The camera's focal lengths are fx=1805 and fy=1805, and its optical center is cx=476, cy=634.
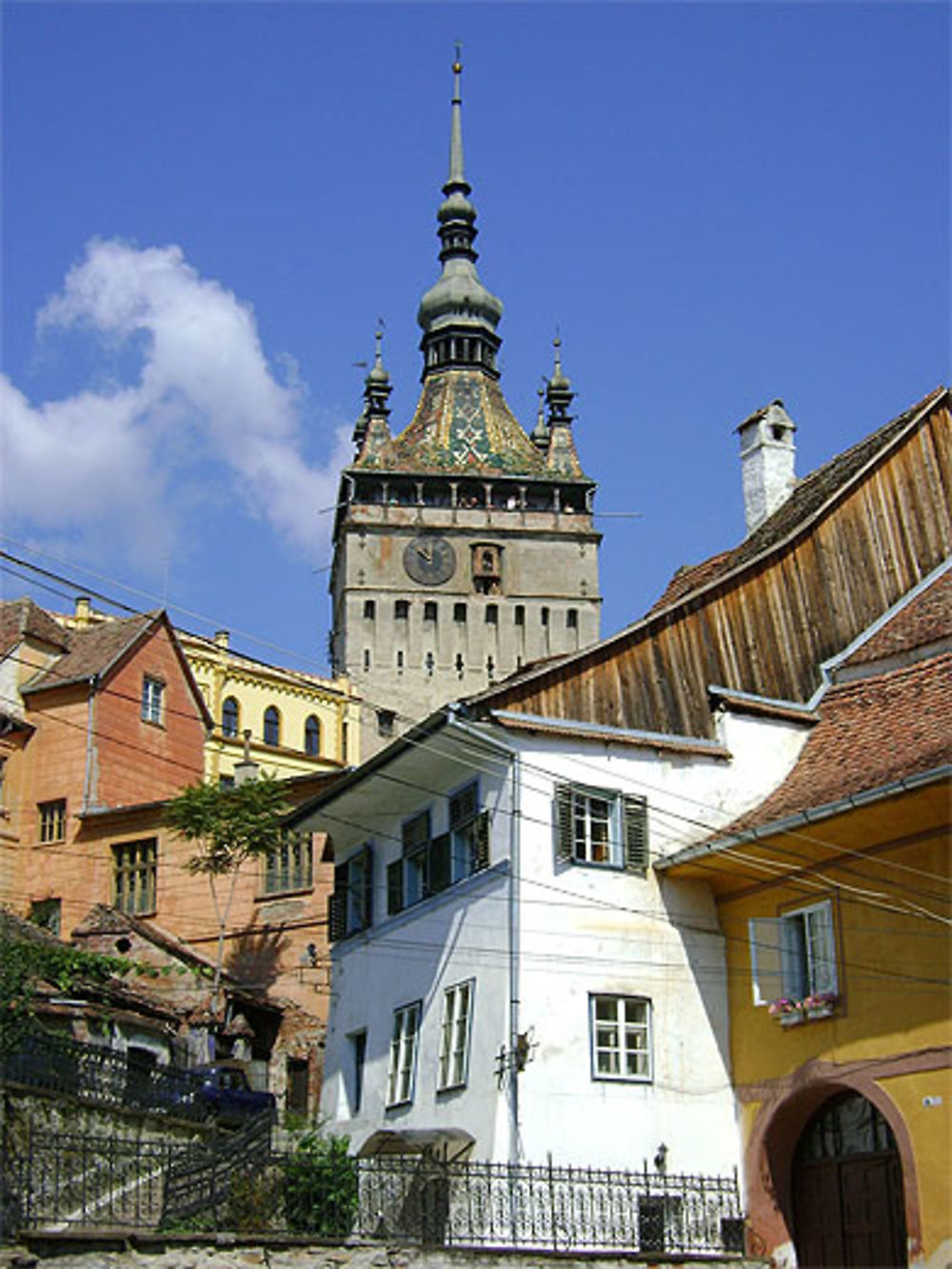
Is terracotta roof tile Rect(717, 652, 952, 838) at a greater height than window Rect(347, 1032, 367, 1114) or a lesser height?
greater

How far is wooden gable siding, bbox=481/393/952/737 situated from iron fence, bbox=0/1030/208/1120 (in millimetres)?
8637

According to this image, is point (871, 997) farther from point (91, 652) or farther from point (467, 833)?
point (91, 652)

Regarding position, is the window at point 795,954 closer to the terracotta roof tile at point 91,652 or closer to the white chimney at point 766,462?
the white chimney at point 766,462

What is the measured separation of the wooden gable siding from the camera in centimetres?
2778

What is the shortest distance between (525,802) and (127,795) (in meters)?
30.1

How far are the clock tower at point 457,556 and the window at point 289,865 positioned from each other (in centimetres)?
5524

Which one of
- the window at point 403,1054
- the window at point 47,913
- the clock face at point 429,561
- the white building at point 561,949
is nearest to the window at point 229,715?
the clock face at point 429,561

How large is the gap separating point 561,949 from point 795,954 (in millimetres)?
3324

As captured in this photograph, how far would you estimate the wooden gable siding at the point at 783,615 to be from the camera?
2778 centimetres

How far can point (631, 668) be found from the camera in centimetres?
2819

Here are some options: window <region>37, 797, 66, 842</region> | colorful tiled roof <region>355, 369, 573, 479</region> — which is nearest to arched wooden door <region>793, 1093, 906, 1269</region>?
window <region>37, 797, 66, 842</region>

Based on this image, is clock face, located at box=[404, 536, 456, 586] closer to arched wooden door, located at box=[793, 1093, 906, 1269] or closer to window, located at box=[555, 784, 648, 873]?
window, located at box=[555, 784, 648, 873]

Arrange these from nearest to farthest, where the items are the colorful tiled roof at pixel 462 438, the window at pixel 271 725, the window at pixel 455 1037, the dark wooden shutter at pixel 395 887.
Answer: the window at pixel 455 1037 < the dark wooden shutter at pixel 395 887 < the window at pixel 271 725 < the colorful tiled roof at pixel 462 438

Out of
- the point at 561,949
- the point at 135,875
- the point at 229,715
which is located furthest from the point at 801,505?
the point at 229,715
